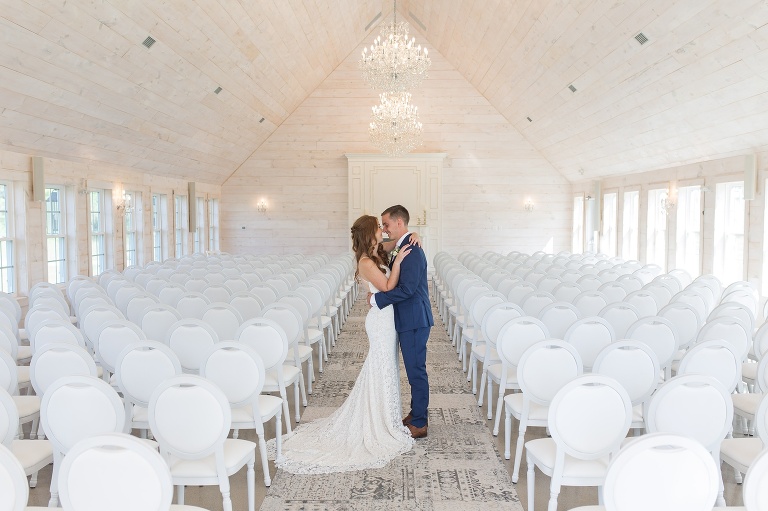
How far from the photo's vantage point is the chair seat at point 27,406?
4.80 meters

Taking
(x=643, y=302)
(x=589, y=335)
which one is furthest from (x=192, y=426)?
(x=643, y=302)

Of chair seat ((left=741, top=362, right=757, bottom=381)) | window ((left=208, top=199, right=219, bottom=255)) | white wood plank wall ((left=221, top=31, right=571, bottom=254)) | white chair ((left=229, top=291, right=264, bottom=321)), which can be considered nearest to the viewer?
chair seat ((left=741, top=362, right=757, bottom=381))

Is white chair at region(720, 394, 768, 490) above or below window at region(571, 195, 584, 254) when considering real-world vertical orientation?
below

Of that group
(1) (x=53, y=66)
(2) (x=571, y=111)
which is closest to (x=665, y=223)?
(2) (x=571, y=111)

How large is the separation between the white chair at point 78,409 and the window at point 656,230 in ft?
42.2

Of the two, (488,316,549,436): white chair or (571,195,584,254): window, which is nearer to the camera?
(488,316,549,436): white chair

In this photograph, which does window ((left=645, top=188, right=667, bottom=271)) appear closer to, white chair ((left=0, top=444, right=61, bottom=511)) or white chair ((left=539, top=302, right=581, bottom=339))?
white chair ((left=539, top=302, right=581, bottom=339))

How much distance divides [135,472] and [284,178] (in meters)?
18.2

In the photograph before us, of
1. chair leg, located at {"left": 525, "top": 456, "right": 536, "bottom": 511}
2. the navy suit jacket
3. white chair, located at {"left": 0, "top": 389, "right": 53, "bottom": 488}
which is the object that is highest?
the navy suit jacket

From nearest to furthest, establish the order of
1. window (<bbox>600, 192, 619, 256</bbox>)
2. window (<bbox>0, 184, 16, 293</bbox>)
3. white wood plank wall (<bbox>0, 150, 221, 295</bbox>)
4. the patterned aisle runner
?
the patterned aisle runner, window (<bbox>0, 184, 16, 293</bbox>), white wood plank wall (<bbox>0, 150, 221, 295</bbox>), window (<bbox>600, 192, 619, 256</bbox>)

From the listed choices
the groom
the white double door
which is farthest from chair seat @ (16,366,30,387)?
the white double door

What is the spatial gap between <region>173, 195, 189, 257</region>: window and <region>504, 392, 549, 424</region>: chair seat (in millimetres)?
14161

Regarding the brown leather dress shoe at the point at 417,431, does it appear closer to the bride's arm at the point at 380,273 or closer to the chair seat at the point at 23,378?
the bride's arm at the point at 380,273

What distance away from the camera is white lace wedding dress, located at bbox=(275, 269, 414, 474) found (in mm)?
5250
